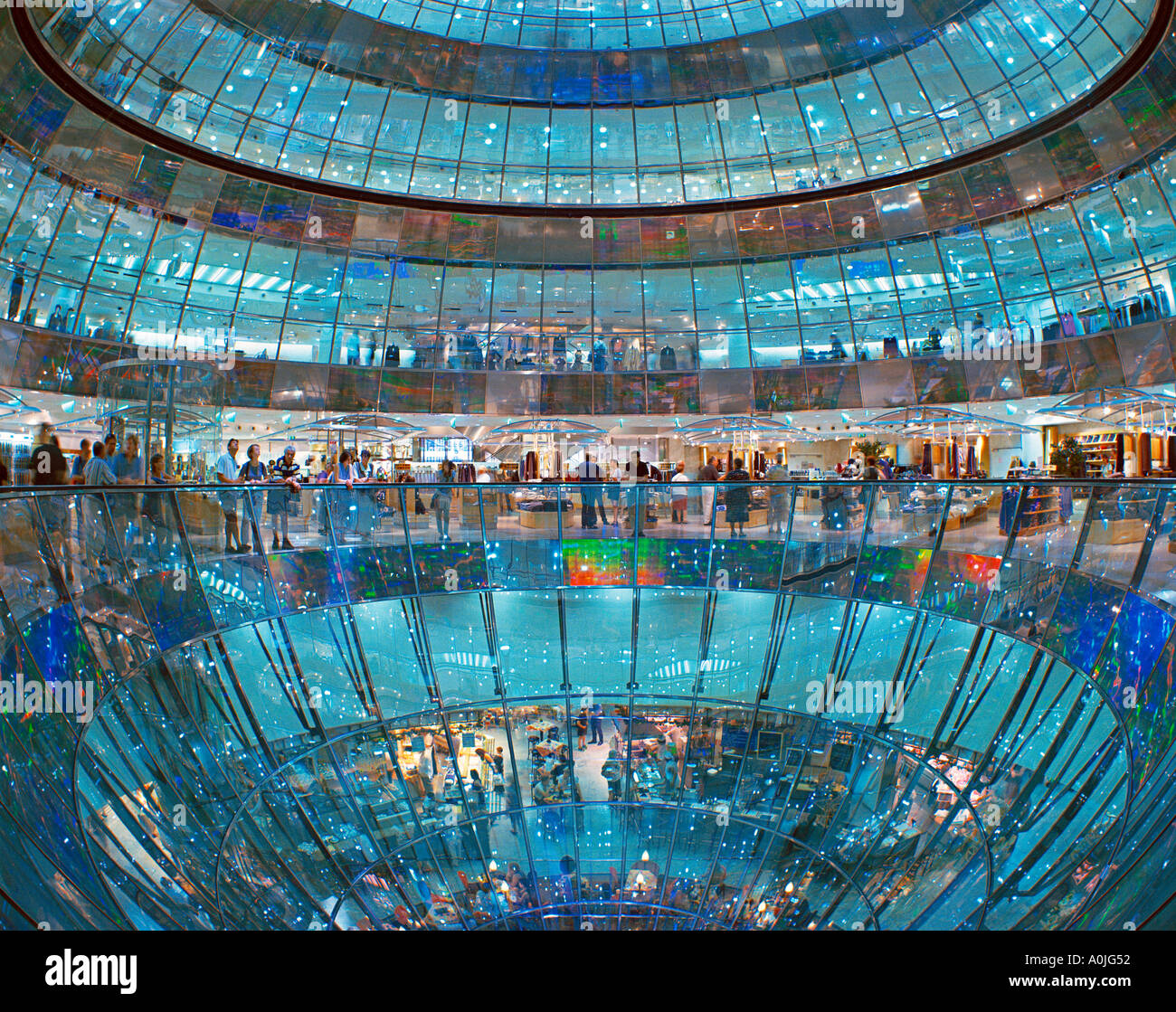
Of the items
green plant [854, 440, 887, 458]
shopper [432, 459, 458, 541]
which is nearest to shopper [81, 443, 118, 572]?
shopper [432, 459, 458, 541]

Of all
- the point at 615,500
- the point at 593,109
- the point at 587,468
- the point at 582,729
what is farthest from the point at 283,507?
the point at 593,109

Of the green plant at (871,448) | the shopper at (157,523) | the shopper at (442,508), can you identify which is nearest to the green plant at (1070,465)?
the green plant at (871,448)

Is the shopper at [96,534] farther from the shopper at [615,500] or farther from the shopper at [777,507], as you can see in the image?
the shopper at [777,507]

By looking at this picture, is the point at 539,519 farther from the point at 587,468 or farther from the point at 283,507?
the point at 587,468

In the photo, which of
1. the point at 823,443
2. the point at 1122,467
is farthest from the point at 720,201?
the point at 1122,467

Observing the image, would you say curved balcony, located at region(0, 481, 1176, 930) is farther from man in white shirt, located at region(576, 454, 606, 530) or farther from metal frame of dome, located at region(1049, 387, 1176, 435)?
metal frame of dome, located at region(1049, 387, 1176, 435)

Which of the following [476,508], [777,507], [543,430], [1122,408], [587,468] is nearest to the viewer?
[777,507]
